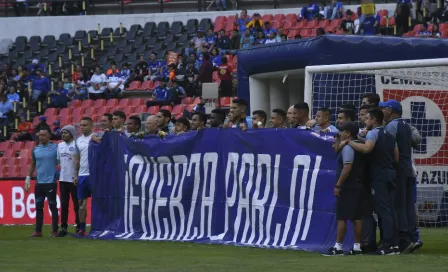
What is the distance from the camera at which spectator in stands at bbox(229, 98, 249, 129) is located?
1549 cm

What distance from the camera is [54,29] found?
1651 inches

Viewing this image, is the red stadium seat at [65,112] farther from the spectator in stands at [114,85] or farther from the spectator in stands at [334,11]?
the spectator in stands at [334,11]

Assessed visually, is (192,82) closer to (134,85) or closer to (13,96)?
(134,85)

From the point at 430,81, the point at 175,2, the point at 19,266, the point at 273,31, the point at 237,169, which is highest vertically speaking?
the point at 175,2

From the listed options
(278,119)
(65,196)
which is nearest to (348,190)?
(278,119)

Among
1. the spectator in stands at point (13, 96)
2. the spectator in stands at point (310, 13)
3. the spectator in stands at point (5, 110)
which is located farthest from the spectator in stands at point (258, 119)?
the spectator in stands at point (13, 96)

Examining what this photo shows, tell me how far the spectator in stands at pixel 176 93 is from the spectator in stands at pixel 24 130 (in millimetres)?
4642

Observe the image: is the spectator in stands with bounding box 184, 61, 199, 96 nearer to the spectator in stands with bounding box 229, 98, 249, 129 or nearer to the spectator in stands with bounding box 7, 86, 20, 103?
the spectator in stands with bounding box 7, 86, 20, 103

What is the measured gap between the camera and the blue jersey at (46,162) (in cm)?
1856

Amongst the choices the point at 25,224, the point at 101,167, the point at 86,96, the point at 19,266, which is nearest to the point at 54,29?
the point at 86,96

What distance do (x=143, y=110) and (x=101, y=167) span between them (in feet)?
43.7

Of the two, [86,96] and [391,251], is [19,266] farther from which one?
[86,96]

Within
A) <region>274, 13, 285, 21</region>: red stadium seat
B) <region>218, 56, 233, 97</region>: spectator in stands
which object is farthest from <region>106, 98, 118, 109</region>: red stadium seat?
<region>274, 13, 285, 21</region>: red stadium seat

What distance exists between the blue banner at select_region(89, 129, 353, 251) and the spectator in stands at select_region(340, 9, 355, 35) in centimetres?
1246
